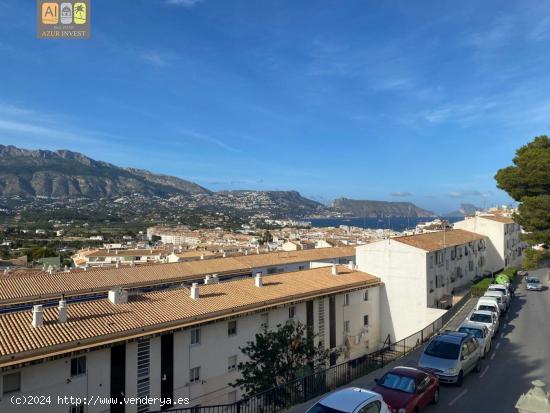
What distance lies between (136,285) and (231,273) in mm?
11660

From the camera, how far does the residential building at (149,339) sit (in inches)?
667

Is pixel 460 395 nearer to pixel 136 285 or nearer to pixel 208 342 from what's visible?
pixel 208 342

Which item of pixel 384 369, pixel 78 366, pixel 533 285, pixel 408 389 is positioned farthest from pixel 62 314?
pixel 533 285

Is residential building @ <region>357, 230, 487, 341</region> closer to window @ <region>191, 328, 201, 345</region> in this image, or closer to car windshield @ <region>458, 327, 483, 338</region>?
car windshield @ <region>458, 327, 483, 338</region>

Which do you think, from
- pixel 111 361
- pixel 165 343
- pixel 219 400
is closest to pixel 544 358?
pixel 219 400

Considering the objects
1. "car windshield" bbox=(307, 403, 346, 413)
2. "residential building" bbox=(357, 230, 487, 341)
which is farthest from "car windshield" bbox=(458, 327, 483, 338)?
"residential building" bbox=(357, 230, 487, 341)

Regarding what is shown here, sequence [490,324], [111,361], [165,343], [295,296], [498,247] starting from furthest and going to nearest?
[498,247]
[295,296]
[490,324]
[165,343]
[111,361]

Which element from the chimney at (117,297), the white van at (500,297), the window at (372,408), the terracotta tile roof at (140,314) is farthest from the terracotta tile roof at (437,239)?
the window at (372,408)

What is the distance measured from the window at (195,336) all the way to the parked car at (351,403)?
1324 cm

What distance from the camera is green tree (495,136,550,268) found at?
3025 cm

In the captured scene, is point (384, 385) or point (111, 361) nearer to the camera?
point (384, 385)

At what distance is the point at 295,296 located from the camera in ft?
90.3

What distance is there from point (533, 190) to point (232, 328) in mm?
24322

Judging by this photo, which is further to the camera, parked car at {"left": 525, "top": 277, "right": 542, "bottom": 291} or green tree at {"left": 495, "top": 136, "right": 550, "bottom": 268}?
parked car at {"left": 525, "top": 277, "right": 542, "bottom": 291}
